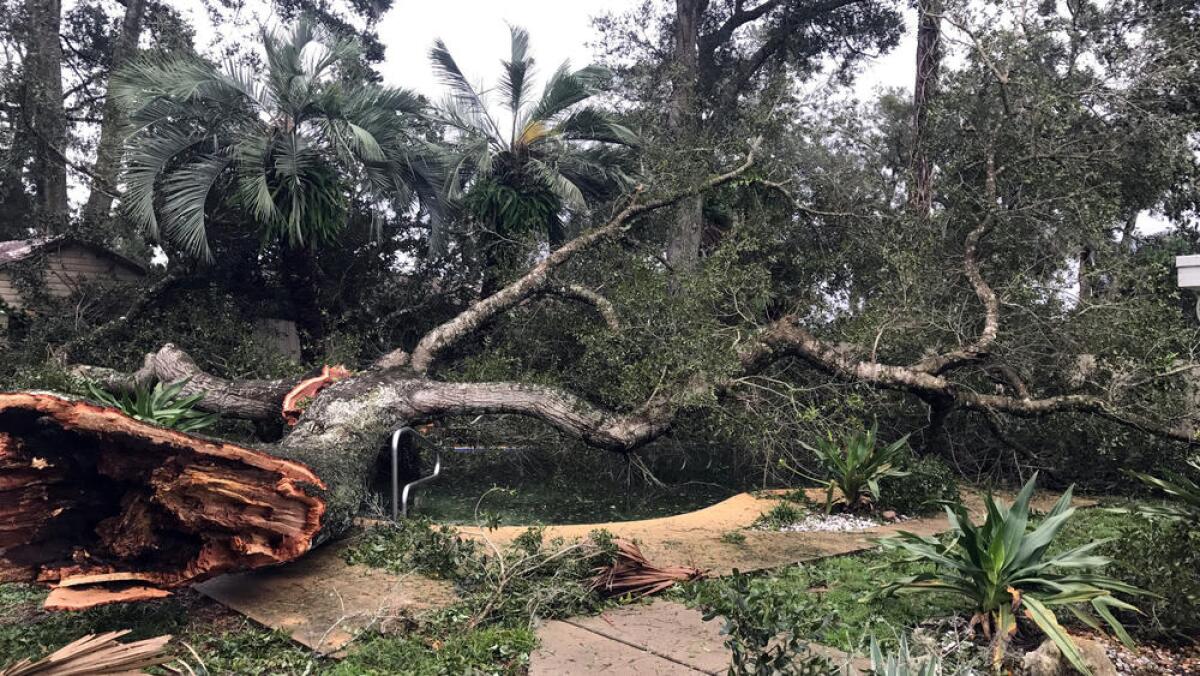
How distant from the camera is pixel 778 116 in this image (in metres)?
10.7

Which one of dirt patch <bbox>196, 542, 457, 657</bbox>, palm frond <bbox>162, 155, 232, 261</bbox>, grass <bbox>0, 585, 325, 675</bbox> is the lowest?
grass <bbox>0, 585, 325, 675</bbox>

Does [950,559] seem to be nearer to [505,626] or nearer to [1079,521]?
[505,626]

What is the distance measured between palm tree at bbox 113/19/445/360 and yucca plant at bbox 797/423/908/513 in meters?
6.52

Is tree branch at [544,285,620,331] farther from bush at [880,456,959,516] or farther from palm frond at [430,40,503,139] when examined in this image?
palm frond at [430,40,503,139]

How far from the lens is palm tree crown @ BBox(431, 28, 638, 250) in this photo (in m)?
11.6

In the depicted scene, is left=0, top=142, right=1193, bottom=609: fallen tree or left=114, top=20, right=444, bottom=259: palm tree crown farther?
left=114, top=20, right=444, bottom=259: palm tree crown

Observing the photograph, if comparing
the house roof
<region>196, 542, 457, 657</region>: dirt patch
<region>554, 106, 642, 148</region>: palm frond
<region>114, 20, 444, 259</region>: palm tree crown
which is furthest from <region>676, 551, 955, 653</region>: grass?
the house roof

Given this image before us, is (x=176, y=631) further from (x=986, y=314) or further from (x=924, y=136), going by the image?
(x=924, y=136)

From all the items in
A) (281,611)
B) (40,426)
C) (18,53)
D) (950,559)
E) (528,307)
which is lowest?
(281,611)

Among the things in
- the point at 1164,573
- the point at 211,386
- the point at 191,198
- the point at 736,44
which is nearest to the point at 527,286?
the point at 211,386

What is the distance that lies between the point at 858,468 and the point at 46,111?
12.2 meters

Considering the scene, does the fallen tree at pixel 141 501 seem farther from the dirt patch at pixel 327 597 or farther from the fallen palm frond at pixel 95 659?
the fallen palm frond at pixel 95 659

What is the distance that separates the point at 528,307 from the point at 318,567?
227 inches

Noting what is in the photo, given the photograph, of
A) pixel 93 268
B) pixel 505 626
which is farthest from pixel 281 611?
pixel 93 268
